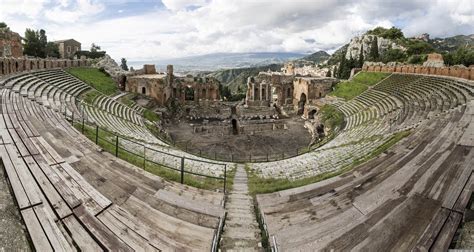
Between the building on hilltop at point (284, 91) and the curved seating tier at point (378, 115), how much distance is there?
8513 millimetres

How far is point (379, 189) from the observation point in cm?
866

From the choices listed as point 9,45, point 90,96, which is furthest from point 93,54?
point 90,96

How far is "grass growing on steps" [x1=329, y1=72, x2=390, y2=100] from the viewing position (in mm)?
36306

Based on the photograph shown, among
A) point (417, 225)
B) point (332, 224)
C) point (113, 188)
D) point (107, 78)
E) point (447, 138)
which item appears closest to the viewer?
point (417, 225)

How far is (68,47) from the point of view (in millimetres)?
64000

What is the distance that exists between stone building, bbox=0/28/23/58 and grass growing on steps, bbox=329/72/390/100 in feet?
132

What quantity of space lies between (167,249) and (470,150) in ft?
33.1

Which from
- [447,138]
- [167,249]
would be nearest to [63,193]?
[167,249]

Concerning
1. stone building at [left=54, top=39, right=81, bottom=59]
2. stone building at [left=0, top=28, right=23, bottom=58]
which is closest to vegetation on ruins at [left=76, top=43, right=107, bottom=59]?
stone building at [left=54, top=39, right=81, bottom=59]

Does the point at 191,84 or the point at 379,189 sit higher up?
the point at 191,84

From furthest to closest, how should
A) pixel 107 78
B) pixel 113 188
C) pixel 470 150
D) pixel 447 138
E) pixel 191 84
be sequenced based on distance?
pixel 191 84
pixel 107 78
pixel 447 138
pixel 470 150
pixel 113 188

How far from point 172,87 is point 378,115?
2903 centimetres

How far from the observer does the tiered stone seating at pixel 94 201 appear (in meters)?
6.04

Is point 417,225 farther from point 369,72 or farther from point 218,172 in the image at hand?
point 369,72
